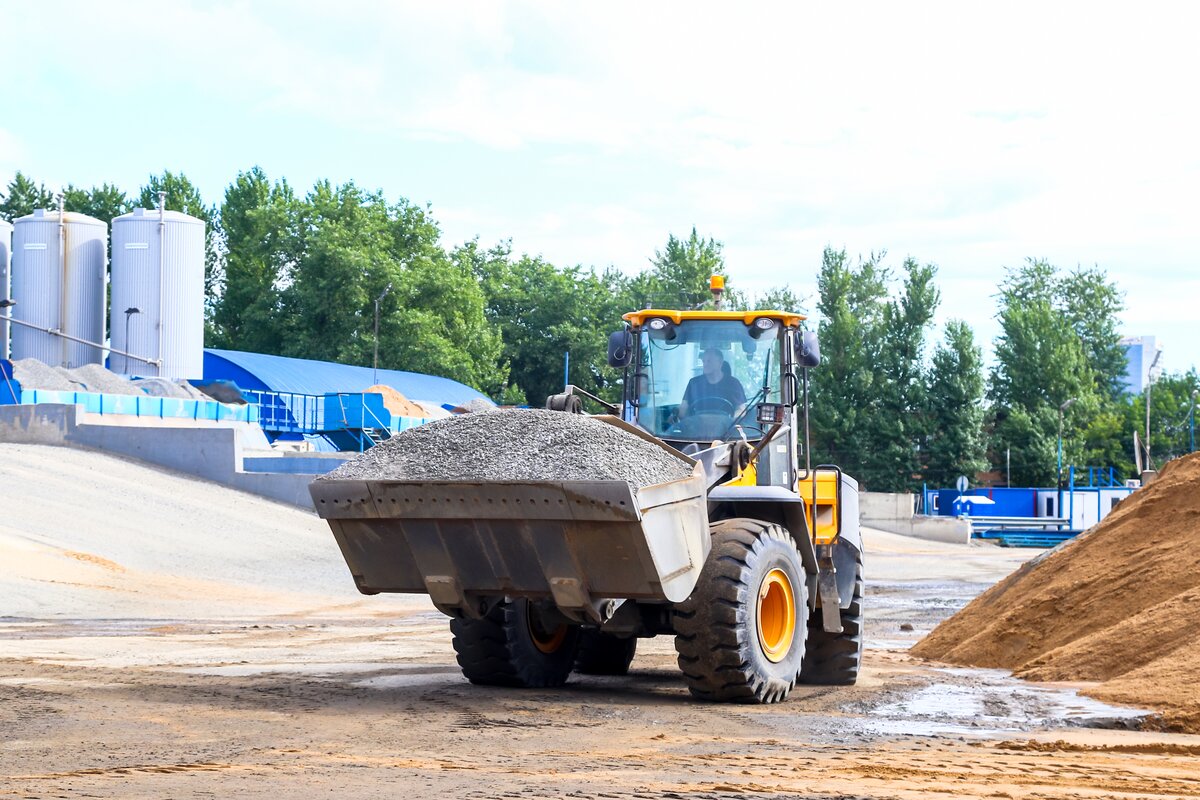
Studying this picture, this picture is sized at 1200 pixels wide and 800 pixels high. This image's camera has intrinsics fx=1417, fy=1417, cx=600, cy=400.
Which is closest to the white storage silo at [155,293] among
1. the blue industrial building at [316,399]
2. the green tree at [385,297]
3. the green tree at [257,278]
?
the blue industrial building at [316,399]

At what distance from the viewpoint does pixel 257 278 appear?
248 feet

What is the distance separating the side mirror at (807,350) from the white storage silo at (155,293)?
37.8 m

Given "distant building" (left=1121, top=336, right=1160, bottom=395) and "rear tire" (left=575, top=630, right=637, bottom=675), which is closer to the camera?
"rear tire" (left=575, top=630, right=637, bottom=675)

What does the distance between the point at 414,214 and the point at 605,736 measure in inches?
2639

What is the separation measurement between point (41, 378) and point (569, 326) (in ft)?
132

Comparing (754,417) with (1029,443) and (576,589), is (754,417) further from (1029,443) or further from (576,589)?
(1029,443)

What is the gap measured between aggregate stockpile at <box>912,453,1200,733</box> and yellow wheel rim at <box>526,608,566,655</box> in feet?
13.3

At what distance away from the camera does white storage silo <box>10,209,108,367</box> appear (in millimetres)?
46062

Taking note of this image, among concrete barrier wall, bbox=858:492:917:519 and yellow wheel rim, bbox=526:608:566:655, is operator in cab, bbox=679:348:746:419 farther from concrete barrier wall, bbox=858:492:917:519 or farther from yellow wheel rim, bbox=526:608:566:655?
concrete barrier wall, bbox=858:492:917:519

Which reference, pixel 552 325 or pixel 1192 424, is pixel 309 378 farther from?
pixel 1192 424

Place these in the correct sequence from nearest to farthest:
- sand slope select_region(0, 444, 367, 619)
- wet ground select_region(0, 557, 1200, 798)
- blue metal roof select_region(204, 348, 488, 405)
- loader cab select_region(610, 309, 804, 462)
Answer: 1. wet ground select_region(0, 557, 1200, 798)
2. loader cab select_region(610, 309, 804, 462)
3. sand slope select_region(0, 444, 367, 619)
4. blue metal roof select_region(204, 348, 488, 405)

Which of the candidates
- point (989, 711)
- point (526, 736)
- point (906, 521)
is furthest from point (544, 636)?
point (906, 521)

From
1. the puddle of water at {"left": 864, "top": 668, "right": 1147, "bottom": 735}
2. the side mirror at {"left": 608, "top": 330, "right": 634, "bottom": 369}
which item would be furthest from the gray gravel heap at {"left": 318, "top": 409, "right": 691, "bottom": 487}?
the puddle of water at {"left": 864, "top": 668, "right": 1147, "bottom": 735}

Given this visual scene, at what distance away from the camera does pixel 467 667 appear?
34.7 feet
